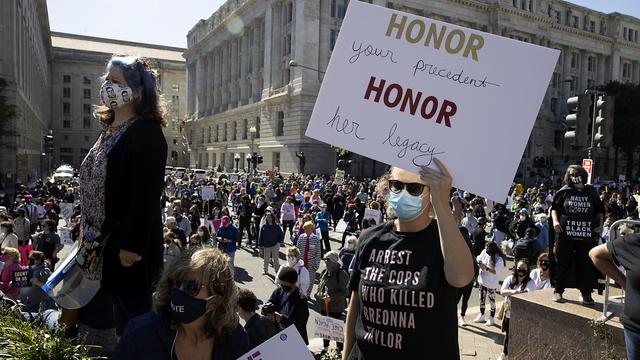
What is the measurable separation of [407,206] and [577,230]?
4180mm

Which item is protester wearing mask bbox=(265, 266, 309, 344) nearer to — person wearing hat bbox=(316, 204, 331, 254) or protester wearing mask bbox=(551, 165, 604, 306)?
protester wearing mask bbox=(551, 165, 604, 306)

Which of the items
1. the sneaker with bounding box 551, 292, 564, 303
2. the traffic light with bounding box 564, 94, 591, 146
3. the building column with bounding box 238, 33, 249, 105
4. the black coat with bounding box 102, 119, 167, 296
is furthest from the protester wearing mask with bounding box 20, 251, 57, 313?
the building column with bounding box 238, 33, 249, 105

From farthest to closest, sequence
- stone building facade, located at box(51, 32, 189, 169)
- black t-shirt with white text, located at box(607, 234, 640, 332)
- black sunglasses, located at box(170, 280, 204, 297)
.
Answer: stone building facade, located at box(51, 32, 189, 169), black t-shirt with white text, located at box(607, 234, 640, 332), black sunglasses, located at box(170, 280, 204, 297)

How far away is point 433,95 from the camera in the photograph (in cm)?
280

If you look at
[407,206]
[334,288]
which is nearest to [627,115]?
[334,288]

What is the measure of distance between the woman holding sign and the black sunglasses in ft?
3.06

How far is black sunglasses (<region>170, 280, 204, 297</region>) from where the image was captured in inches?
93.5

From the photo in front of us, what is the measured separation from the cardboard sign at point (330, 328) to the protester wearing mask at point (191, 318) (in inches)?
179

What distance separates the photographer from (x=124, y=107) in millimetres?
3322

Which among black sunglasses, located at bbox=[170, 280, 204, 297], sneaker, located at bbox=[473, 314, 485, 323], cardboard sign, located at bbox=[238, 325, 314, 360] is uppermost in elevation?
black sunglasses, located at bbox=[170, 280, 204, 297]

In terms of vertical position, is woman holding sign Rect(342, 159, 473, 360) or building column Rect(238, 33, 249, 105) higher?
building column Rect(238, 33, 249, 105)

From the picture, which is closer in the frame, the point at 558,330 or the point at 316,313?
the point at 558,330

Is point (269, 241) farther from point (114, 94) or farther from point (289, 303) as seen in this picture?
point (114, 94)

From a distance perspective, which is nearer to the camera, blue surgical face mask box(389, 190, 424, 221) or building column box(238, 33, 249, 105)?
blue surgical face mask box(389, 190, 424, 221)
